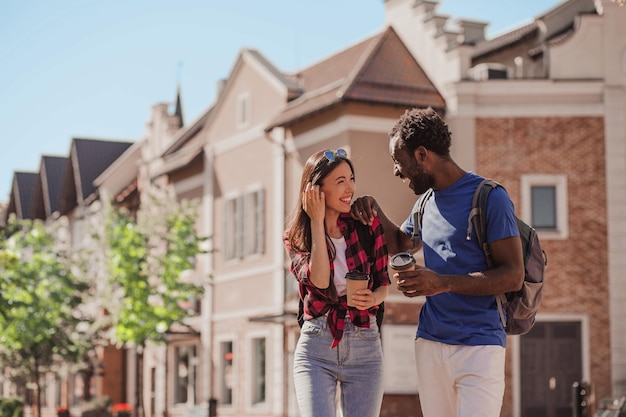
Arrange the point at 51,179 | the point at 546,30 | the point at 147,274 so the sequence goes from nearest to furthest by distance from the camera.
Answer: the point at 546,30
the point at 147,274
the point at 51,179

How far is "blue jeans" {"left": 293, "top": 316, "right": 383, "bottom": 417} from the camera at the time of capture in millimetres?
5355

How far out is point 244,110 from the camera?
31094mm

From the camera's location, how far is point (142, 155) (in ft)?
131

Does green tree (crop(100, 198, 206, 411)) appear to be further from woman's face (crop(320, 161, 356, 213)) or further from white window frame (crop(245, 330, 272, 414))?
woman's face (crop(320, 161, 356, 213))

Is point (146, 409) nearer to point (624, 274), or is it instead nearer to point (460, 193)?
point (624, 274)

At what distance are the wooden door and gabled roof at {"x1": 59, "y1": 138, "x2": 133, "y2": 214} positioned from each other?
77.7 ft

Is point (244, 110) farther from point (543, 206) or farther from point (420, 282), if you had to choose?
point (420, 282)

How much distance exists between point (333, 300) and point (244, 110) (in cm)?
2593

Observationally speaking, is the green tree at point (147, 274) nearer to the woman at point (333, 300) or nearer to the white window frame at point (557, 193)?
the white window frame at point (557, 193)

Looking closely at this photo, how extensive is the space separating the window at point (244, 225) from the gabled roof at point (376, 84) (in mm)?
2468

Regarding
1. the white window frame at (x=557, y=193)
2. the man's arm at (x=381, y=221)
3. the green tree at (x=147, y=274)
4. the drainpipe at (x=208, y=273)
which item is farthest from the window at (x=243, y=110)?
the man's arm at (x=381, y=221)

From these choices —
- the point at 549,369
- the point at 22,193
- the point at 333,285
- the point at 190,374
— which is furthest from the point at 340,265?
the point at 22,193

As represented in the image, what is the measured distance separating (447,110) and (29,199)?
33.8 metres

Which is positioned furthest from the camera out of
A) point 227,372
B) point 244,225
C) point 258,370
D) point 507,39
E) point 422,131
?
point 227,372
